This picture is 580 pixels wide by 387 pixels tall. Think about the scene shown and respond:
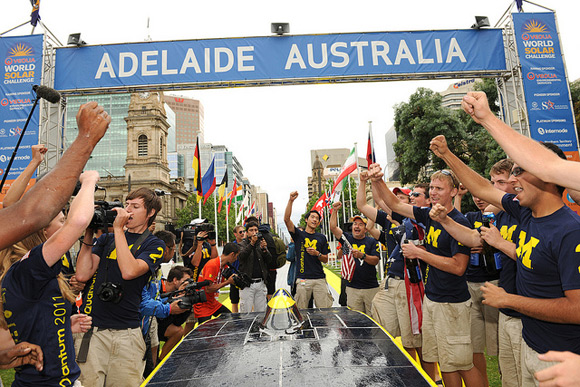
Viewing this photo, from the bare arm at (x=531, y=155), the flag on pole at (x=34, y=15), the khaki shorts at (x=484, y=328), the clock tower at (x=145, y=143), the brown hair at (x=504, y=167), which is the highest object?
the clock tower at (x=145, y=143)

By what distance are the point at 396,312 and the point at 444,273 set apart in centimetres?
151

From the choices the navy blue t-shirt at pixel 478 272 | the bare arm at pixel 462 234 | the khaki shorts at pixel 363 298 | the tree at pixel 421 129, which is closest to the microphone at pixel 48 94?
the bare arm at pixel 462 234

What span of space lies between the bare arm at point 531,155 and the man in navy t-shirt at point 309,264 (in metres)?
4.74

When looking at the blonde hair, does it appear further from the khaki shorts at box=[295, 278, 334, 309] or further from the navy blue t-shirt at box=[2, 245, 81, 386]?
the khaki shorts at box=[295, 278, 334, 309]

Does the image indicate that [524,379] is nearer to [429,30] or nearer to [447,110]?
[429,30]

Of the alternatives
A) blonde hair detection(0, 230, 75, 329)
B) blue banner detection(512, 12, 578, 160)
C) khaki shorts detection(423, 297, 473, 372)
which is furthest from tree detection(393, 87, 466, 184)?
blonde hair detection(0, 230, 75, 329)

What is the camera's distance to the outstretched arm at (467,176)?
2.79 meters

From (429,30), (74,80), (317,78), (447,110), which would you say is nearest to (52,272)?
(317,78)

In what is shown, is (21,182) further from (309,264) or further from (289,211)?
(309,264)

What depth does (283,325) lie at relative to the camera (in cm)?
310

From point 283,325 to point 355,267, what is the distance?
319cm

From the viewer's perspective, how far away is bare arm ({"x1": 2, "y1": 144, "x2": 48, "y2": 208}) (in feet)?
9.42

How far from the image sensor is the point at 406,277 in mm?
4617

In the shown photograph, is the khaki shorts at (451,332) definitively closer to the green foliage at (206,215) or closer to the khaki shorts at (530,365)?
A: the khaki shorts at (530,365)
